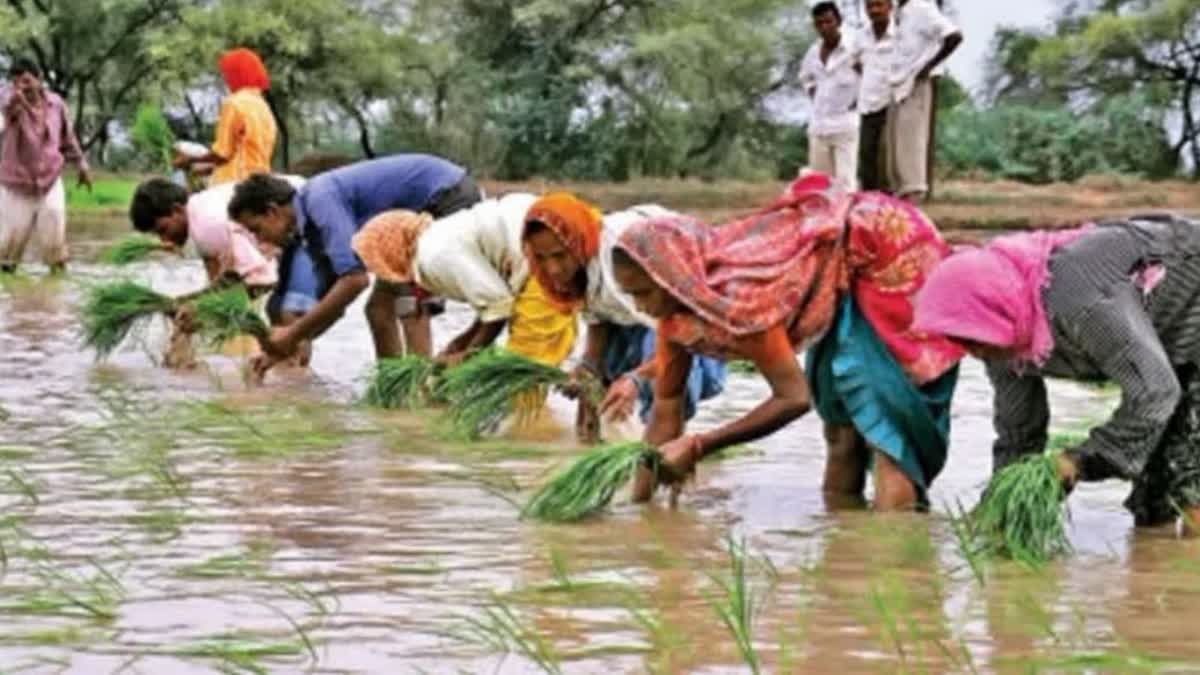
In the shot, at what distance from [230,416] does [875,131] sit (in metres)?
6.07

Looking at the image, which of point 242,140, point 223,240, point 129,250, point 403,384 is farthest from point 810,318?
point 242,140

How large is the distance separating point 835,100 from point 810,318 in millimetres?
7887

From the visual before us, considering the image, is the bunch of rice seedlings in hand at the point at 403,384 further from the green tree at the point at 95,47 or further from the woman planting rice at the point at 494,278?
the green tree at the point at 95,47

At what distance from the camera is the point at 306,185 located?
8.55 metres

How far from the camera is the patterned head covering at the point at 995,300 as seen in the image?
16.5 ft

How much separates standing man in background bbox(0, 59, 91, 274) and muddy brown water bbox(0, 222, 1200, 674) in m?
7.99

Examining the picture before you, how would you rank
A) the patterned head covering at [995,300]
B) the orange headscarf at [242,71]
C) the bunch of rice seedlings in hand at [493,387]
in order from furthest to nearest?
the orange headscarf at [242,71] < the bunch of rice seedlings in hand at [493,387] < the patterned head covering at [995,300]

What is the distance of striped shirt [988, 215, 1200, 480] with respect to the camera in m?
4.99

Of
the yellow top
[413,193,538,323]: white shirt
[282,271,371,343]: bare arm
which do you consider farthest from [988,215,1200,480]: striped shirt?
[282,271,371,343]: bare arm

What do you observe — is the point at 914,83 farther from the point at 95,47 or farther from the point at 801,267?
the point at 95,47

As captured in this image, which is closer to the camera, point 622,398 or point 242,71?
point 622,398

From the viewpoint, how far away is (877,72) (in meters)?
12.6

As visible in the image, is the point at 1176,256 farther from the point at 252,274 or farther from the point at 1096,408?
the point at 252,274

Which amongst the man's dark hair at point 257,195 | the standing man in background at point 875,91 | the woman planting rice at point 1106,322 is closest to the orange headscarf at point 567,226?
the woman planting rice at point 1106,322
